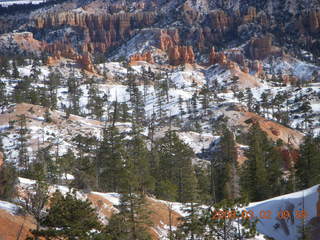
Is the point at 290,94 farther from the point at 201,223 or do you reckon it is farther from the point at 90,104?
the point at 201,223

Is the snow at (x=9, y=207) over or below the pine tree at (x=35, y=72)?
over

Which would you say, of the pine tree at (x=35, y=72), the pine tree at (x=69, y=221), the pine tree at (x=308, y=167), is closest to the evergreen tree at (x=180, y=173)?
the pine tree at (x=308, y=167)

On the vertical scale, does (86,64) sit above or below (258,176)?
below

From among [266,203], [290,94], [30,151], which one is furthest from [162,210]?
[290,94]

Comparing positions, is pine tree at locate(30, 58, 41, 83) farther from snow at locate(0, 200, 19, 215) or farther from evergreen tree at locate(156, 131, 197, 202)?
snow at locate(0, 200, 19, 215)

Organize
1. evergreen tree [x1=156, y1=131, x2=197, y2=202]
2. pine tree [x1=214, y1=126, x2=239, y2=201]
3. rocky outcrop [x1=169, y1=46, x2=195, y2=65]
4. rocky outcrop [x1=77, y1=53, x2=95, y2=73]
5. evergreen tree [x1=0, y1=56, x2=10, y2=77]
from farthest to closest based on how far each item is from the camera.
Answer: rocky outcrop [x1=169, y1=46, x2=195, y2=65] → rocky outcrop [x1=77, y1=53, x2=95, y2=73] → evergreen tree [x1=0, y1=56, x2=10, y2=77] → pine tree [x1=214, y1=126, x2=239, y2=201] → evergreen tree [x1=156, y1=131, x2=197, y2=202]

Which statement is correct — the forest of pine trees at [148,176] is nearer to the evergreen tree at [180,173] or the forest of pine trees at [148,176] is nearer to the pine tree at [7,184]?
A: the pine tree at [7,184]

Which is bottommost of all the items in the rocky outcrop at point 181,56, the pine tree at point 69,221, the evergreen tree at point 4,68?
the rocky outcrop at point 181,56

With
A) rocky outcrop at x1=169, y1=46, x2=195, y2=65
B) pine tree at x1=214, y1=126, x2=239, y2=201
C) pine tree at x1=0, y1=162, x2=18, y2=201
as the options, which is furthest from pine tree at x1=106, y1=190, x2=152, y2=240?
rocky outcrop at x1=169, y1=46, x2=195, y2=65

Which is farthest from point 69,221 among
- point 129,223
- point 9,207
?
point 9,207

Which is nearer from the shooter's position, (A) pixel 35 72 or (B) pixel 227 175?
(B) pixel 227 175

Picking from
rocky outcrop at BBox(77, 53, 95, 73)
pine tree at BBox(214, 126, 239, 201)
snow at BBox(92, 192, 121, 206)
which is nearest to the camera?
snow at BBox(92, 192, 121, 206)

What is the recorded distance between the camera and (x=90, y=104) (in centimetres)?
10738

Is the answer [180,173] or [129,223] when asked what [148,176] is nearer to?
[180,173]
